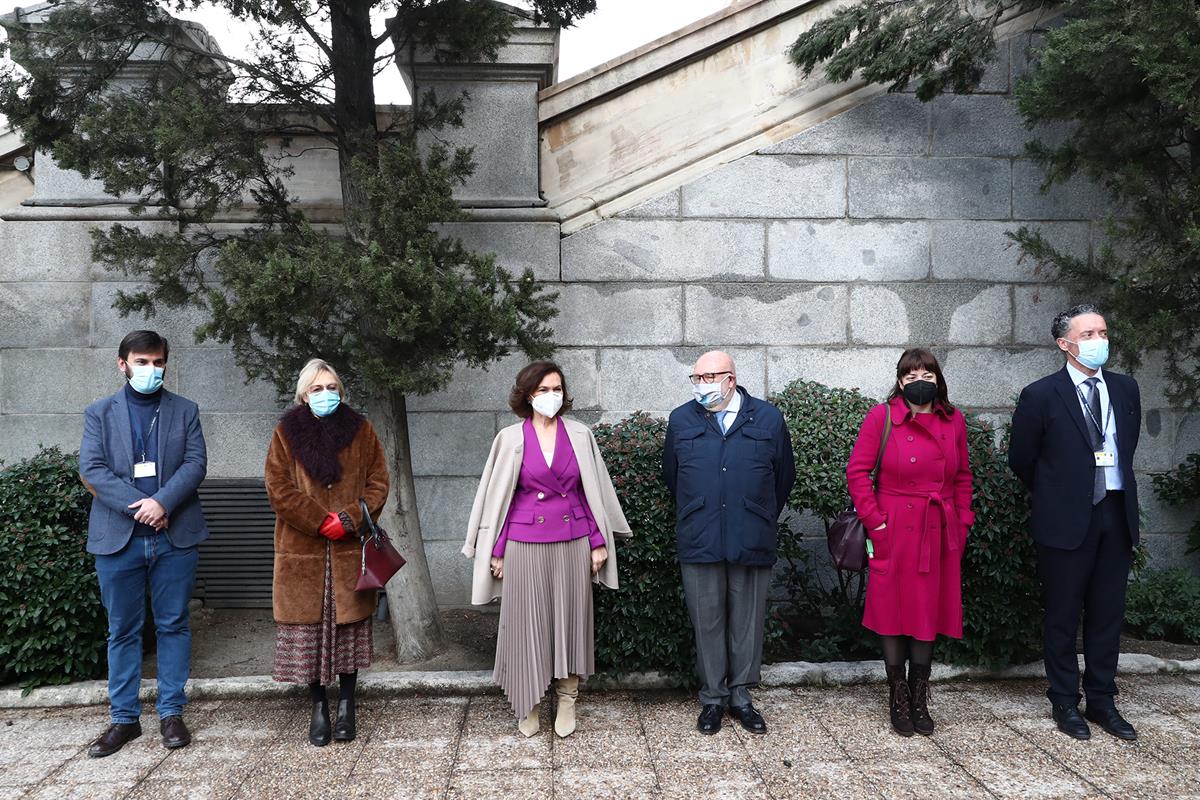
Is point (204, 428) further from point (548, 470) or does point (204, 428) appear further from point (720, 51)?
point (720, 51)

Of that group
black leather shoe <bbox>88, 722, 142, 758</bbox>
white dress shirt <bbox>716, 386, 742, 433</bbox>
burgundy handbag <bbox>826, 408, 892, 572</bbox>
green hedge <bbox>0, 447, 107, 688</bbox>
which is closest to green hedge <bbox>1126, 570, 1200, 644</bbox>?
burgundy handbag <bbox>826, 408, 892, 572</bbox>

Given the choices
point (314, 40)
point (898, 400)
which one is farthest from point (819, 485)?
point (314, 40)

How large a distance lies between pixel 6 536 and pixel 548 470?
9.69 feet

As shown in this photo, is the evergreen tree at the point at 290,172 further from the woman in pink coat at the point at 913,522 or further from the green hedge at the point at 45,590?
the woman in pink coat at the point at 913,522

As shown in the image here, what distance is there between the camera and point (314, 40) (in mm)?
4957

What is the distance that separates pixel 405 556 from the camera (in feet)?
17.4

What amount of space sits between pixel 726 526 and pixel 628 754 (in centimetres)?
113

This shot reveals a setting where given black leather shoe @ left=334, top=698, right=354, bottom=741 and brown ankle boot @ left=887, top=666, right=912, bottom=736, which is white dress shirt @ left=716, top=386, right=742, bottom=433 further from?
black leather shoe @ left=334, top=698, right=354, bottom=741

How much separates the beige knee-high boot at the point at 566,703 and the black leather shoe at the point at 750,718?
0.80 m

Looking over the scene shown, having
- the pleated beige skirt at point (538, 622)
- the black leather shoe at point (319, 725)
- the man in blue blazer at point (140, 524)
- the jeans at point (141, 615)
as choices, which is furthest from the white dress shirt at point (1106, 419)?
the jeans at point (141, 615)

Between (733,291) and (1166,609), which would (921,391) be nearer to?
(733,291)

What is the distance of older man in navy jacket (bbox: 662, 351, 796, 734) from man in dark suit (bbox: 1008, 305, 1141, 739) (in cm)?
129

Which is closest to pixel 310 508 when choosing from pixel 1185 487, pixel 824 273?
pixel 824 273

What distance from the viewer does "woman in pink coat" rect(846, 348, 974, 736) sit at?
409cm
